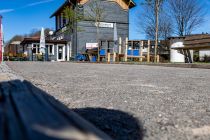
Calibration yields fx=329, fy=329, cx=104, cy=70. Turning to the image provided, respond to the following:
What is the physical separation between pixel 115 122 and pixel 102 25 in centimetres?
2981

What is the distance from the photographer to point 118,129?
1.76m

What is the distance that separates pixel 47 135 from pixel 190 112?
180 centimetres

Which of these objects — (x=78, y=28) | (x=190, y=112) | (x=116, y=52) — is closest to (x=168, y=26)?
(x=78, y=28)

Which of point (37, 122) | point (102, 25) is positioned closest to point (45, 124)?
point (37, 122)

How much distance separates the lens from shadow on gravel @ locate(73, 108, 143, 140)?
1.66 metres

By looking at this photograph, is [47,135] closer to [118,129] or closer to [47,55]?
[118,129]

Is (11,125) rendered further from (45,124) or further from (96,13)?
(96,13)

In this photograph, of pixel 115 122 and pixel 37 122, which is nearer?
pixel 37 122

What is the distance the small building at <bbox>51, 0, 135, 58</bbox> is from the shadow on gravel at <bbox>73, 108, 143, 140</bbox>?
27.1 meters

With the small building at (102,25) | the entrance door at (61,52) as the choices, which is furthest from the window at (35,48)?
the small building at (102,25)

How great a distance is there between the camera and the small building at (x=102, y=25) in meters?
30.4

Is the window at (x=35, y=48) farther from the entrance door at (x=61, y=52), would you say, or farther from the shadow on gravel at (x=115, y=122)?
the shadow on gravel at (x=115, y=122)

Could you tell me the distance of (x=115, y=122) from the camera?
6.34 ft

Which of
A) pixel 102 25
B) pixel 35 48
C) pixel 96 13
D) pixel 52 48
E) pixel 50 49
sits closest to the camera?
pixel 96 13
